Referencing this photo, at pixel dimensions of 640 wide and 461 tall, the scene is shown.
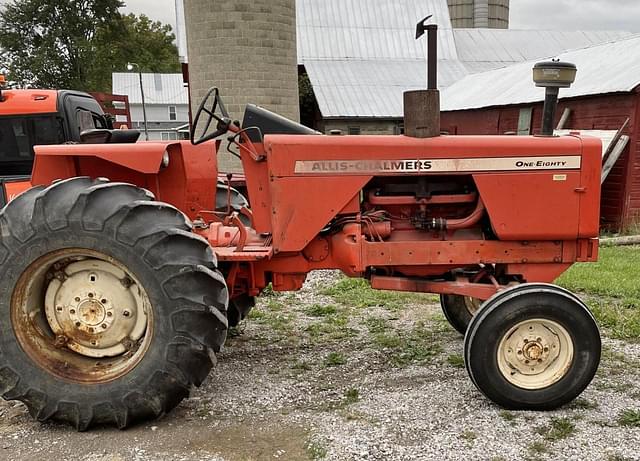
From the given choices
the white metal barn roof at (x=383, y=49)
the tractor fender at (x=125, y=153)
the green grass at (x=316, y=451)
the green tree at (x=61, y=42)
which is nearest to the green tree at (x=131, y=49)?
the green tree at (x=61, y=42)

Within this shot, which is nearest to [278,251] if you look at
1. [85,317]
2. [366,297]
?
[85,317]

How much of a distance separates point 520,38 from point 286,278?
2328 cm

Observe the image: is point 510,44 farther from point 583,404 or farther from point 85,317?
point 85,317

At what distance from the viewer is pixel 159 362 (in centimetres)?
300

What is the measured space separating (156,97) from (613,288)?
42.7 metres

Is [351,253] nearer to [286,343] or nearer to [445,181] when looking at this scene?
[445,181]

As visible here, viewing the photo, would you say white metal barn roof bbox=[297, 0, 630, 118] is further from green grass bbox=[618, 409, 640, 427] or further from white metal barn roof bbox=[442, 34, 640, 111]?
green grass bbox=[618, 409, 640, 427]

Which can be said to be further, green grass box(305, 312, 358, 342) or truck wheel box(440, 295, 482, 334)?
green grass box(305, 312, 358, 342)

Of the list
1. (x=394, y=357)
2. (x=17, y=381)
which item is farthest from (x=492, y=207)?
(x=17, y=381)

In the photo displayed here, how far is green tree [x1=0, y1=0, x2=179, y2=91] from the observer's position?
33.8m

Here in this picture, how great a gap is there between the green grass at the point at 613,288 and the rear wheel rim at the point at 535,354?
1.51 m

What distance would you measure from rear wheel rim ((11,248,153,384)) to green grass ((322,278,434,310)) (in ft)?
8.55

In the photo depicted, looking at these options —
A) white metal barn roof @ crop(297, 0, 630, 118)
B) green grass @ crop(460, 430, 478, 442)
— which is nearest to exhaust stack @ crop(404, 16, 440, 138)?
green grass @ crop(460, 430, 478, 442)

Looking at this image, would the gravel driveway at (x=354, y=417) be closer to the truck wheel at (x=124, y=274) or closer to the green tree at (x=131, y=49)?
the truck wheel at (x=124, y=274)
